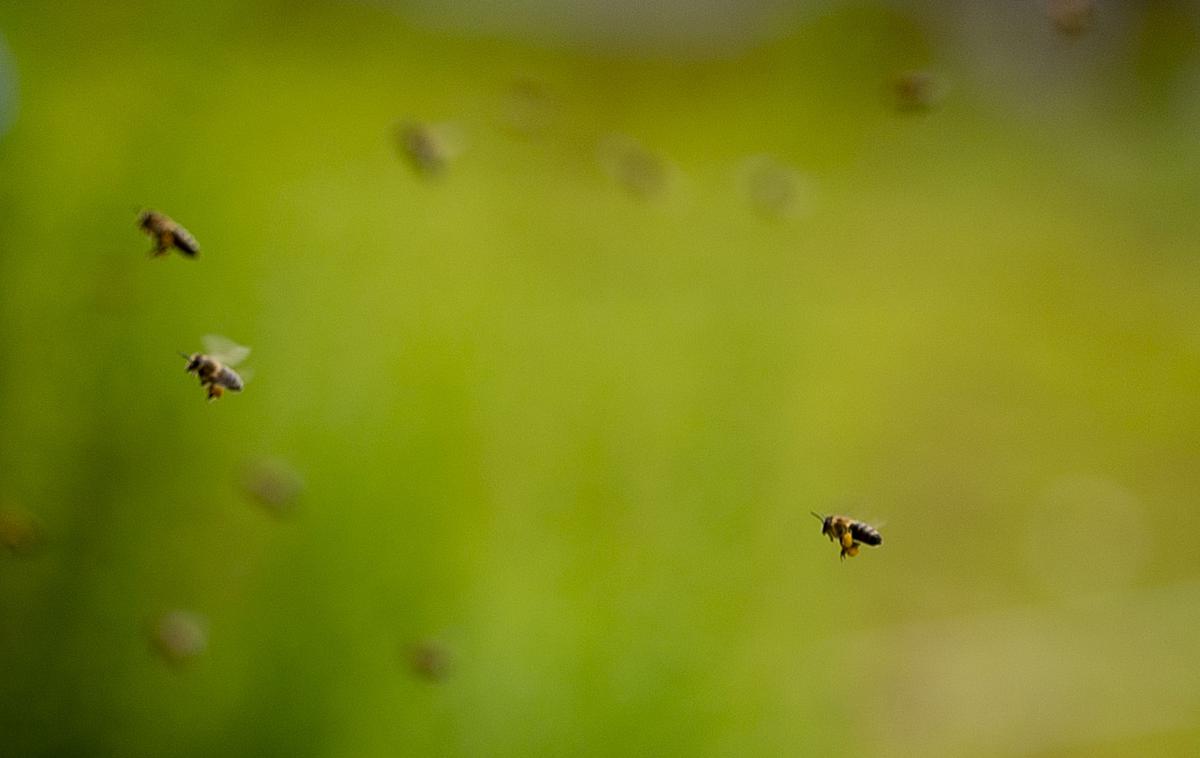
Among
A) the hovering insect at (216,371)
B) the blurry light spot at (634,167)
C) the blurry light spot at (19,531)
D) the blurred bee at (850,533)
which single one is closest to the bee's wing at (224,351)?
the hovering insect at (216,371)

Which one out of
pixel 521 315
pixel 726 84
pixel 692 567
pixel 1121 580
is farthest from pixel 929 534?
pixel 726 84

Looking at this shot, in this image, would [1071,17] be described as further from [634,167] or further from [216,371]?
[634,167]

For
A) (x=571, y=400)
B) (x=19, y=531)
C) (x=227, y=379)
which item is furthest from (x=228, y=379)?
(x=571, y=400)

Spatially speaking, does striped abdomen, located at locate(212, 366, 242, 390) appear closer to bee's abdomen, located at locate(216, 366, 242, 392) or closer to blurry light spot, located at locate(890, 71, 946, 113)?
bee's abdomen, located at locate(216, 366, 242, 392)

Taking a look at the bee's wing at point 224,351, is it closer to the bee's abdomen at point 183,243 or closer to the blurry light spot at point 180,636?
the bee's abdomen at point 183,243

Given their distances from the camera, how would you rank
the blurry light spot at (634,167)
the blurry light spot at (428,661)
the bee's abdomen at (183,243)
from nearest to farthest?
the bee's abdomen at (183,243) < the blurry light spot at (428,661) < the blurry light spot at (634,167)
